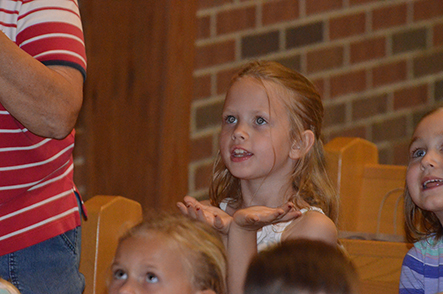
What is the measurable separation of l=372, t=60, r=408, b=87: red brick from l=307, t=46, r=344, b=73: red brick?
214 millimetres

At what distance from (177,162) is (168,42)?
0.37 meters

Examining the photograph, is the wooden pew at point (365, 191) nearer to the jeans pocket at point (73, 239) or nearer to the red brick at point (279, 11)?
the jeans pocket at point (73, 239)

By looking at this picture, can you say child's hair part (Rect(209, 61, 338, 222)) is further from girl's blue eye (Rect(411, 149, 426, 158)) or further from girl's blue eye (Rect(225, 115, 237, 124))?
girl's blue eye (Rect(411, 149, 426, 158))

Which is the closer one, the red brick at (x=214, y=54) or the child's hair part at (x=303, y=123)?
the child's hair part at (x=303, y=123)

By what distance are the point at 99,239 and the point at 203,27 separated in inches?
45.9

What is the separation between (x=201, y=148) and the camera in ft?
8.34

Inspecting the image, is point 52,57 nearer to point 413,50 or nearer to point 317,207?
point 317,207

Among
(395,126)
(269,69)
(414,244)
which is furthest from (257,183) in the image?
(395,126)

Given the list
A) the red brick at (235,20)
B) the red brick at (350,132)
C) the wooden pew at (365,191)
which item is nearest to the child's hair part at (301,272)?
the wooden pew at (365,191)

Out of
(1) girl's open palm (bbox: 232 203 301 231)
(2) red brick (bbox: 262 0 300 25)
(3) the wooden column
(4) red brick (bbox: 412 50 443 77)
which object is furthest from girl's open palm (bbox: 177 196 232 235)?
(4) red brick (bbox: 412 50 443 77)

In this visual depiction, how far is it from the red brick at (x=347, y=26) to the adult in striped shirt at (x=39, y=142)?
68.2 inches

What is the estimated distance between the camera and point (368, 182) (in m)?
2.01

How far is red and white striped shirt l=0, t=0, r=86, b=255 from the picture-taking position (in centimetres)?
126

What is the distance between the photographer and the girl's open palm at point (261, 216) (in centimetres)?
134
